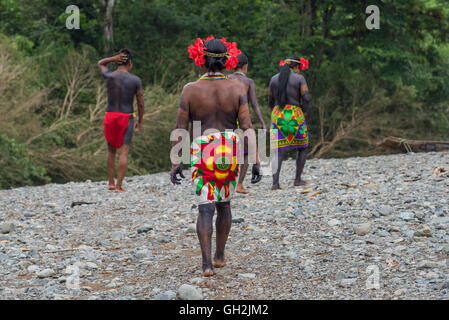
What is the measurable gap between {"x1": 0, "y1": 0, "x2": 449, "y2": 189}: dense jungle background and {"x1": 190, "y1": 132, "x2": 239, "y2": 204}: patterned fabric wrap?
11.5 meters

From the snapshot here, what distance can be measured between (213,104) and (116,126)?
477cm

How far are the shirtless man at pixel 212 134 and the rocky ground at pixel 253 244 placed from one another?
59 centimetres

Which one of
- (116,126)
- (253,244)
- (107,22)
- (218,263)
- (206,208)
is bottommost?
(253,244)

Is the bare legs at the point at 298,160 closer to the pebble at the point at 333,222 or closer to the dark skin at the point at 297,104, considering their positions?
the dark skin at the point at 297,104

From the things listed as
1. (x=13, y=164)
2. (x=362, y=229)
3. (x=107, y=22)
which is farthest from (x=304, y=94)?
(x=107, y=22)

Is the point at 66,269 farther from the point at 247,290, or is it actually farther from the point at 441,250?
the point at 441,250

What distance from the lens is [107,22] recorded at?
20297mm

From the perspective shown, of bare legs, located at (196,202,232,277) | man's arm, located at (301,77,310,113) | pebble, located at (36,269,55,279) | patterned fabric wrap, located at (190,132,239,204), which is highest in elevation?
man's arm, located at (301,77,310,113)

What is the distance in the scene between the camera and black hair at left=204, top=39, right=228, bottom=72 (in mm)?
4766

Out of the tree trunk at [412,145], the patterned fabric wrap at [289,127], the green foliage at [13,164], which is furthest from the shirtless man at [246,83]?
the green foliage at [13,164]

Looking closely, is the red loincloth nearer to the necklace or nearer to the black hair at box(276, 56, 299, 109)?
the black hair at box(276, 56, 299, 109)

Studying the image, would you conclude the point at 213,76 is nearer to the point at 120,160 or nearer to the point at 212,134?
the point at 212,134

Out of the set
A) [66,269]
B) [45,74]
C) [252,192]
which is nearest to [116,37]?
[45,74]

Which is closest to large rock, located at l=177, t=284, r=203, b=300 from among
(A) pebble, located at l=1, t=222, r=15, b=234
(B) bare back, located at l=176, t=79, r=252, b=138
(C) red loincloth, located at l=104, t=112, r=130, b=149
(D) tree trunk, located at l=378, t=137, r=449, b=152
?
(B) bare back, located at l=176, t=79, r=252, b=138
